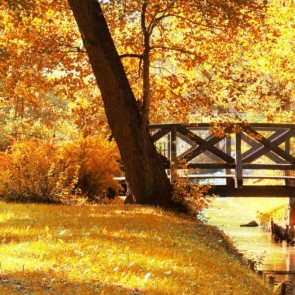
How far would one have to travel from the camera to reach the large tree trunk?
15086 mm

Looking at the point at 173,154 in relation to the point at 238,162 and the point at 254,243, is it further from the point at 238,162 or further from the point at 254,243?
the point at 254,243

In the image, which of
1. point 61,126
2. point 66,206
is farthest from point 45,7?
point 61,126

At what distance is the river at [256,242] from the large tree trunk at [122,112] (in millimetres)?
1687

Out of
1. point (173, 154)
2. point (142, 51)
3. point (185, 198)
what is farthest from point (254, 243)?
point (142, 51)

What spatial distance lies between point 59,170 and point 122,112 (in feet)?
6.12

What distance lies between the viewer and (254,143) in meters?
19.4

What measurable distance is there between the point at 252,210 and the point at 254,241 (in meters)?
11.0

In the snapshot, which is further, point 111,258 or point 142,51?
point 142,51

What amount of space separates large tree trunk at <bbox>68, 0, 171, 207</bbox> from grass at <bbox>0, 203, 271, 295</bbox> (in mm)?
3000

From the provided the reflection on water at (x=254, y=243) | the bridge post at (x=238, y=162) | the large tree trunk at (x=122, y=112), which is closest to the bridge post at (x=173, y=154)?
the large tree trunk at (x=122, y=112)

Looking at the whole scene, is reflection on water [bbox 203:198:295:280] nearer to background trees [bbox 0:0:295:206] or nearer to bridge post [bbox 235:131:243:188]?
bridge post [bbox 235:131:243:188]

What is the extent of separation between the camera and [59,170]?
15562mm

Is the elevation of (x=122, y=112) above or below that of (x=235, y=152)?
above

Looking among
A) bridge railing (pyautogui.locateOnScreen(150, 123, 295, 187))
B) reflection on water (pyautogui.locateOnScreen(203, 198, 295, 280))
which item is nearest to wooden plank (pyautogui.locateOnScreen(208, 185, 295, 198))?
bridge railing (pyautogui.locateOnScreen(150, 123, 295, 187))
